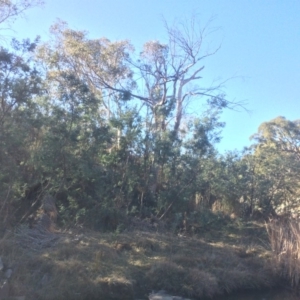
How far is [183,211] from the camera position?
18297mm

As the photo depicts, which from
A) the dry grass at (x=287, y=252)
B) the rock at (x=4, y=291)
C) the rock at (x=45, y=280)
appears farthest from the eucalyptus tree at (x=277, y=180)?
the rock at (x=4, y=291)

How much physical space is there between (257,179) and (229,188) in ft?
3.75

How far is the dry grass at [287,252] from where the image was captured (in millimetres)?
13641

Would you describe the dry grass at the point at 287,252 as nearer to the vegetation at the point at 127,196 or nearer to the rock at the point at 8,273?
the vegetation at the point at 127,196

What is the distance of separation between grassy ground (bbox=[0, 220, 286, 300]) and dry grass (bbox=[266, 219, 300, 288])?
0.33 m

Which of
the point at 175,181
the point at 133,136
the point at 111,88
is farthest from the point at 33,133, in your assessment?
the point at 111,88

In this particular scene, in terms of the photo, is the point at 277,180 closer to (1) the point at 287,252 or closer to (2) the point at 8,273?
(1) the point at 287,252

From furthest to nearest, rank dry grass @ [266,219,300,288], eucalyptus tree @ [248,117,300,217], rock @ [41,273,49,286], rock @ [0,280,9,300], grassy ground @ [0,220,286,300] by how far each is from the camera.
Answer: eucalyptus tree @ [248,117,300,217], dry grass @ [266,219,300,288], grassy ground @ [0,220,286,300], rock @ [41,273,49,286], rock @ [0,280,9,300]

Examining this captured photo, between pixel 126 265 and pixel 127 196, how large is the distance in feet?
15.0

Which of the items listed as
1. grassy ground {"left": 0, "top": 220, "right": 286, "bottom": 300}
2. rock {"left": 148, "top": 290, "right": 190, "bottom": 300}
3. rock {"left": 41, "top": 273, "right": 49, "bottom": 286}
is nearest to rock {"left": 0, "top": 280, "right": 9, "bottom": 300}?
grassy ground {"left": 0, "top": 220, "right": 286, "bottom": 300}

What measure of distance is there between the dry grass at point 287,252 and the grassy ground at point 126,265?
33 centimetres

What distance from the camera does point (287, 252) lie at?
46.0 feet

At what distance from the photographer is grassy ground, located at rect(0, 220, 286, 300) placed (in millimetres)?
11883

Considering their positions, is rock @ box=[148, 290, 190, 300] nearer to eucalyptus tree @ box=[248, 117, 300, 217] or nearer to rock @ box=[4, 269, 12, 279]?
rock @ box=[4, 269, 12, 279]
